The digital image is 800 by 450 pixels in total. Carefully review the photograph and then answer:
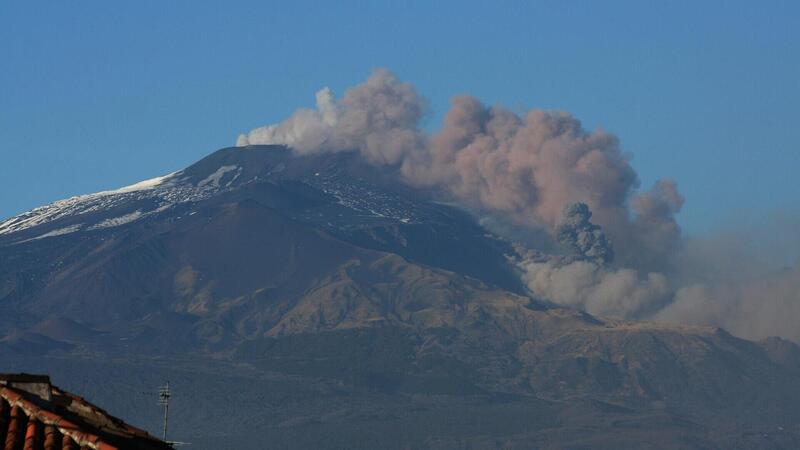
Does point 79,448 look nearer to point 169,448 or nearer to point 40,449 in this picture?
point 40,449

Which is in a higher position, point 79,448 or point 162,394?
point 162,394

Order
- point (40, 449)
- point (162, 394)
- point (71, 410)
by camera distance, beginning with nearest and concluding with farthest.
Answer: point (40, 449) < point (71, 410) < point (162, 394)

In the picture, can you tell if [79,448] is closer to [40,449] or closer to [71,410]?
[40,449]

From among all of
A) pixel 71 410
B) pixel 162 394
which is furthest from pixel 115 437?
pixel 162 394

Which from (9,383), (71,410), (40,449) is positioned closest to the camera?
(40,449)

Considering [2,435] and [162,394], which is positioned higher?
[162,394]

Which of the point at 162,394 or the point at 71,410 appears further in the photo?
the point at 162,394

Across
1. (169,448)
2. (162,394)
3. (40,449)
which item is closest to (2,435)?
(40,449)

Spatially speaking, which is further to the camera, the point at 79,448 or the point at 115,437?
the point at 115,437

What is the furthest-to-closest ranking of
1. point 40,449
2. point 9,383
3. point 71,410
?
1. point 71,410
2. point 9,383
3. point 40,449

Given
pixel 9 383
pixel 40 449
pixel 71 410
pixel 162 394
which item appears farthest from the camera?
pixel 162 394
